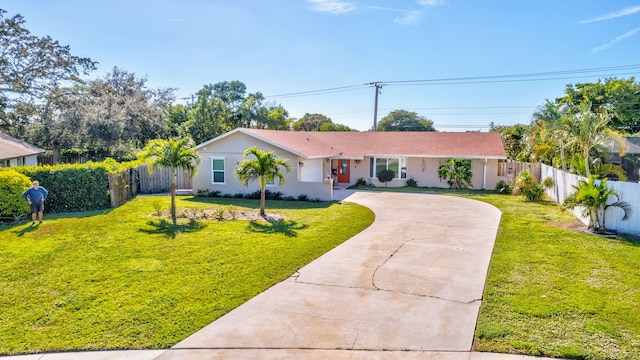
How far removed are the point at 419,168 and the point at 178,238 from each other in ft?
59.0

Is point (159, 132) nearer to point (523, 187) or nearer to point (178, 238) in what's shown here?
point (178, 238)

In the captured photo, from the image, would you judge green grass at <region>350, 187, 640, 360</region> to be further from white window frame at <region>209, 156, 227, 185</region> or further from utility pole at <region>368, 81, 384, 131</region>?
utility pole at <region>368, 81, 384, 131</region>

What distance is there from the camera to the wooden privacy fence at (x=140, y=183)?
647 inches

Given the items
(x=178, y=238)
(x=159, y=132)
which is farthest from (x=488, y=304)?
(x=159, y=132)

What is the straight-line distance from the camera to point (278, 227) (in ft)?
39.4

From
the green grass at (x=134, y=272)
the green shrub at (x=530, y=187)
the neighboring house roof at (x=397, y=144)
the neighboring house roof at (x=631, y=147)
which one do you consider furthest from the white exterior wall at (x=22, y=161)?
the neighboring house roof at (x=631, y=147)

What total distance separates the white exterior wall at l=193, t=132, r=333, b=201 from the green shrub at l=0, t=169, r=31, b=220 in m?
8.42

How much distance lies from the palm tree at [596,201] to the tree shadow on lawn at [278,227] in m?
8.70

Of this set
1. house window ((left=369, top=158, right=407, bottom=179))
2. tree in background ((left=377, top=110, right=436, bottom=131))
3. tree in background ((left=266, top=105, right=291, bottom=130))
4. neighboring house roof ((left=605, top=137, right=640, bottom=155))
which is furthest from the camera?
tree in background ((left=377, top=110, right=436, bottom=131))

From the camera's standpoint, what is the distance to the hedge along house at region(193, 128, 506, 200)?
63.2ft

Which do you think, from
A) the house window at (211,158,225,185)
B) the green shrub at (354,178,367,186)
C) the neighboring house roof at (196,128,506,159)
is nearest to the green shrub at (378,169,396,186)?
the green shrub at (354,178,367,186)

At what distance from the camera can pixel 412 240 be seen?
1069cm

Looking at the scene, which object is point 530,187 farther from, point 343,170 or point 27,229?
point 27,229

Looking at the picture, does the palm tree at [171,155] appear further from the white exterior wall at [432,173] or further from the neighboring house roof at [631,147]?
the neighboring house roof at [631,147]
